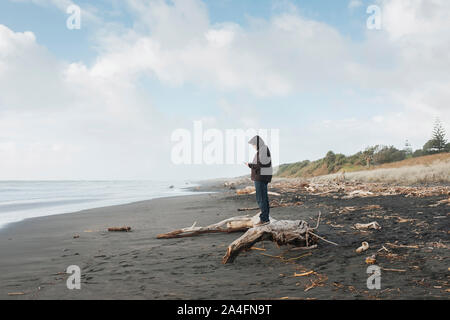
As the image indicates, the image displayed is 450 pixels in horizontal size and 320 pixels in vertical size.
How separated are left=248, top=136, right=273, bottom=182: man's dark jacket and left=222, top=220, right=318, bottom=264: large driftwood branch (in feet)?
7.62

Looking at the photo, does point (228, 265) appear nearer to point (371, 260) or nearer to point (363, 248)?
point (371, 260)

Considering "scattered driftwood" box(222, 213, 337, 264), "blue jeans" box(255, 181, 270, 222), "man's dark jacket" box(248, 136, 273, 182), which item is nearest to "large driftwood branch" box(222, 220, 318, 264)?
"scattered driftwood" box(222, 213, 337, 264)

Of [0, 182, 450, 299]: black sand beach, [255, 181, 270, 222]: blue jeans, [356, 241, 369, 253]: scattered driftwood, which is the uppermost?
[255, 181, 270, 222]: blue jeans

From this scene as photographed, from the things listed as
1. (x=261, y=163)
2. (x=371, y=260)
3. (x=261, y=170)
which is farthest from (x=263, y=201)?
(x=371, y=260)

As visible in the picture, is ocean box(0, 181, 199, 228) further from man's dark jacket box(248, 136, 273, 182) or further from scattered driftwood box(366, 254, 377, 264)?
scattered driftwood box(366, 254, 377, 264)

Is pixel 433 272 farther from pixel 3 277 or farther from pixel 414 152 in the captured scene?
pixel 414 152

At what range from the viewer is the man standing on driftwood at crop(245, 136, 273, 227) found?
337 inches

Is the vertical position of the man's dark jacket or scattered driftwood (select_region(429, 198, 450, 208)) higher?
the man's dark jacket

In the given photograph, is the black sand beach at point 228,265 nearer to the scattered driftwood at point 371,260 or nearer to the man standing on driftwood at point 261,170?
the scattered driftwood at point 371,260

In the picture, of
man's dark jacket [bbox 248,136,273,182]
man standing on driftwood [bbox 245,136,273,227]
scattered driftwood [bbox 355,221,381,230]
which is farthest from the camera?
man's dark jacket [bbox 248,136,273,182]

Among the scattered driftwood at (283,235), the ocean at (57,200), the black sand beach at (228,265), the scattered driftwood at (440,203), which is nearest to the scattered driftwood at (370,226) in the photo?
the black sand beach at (228,265)

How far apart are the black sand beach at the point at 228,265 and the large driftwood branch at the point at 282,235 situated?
0.26 metres

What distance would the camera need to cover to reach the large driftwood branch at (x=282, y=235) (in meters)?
6.08

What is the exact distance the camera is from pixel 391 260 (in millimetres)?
5234
